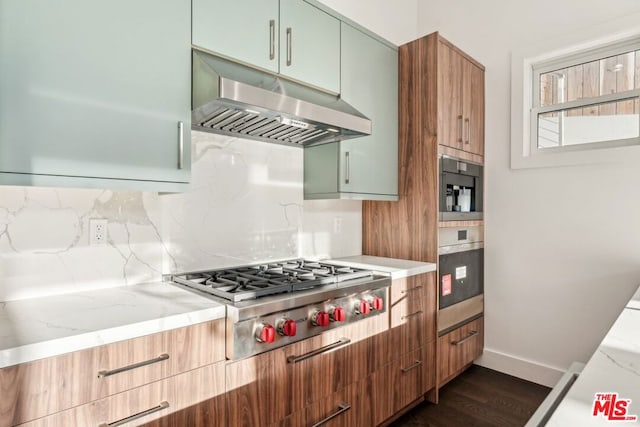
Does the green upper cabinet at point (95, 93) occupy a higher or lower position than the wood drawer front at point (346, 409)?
higher

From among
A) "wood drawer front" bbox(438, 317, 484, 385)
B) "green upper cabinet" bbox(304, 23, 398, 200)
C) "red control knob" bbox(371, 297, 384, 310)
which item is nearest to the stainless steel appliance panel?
"wood drawer front" bbox(438, 317, 484, 385)

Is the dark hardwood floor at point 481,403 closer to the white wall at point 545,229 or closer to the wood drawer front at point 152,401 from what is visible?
the white wall at point 545,229

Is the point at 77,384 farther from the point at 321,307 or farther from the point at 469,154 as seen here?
the point at 469,154

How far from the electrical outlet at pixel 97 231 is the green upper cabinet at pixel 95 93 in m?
0.34

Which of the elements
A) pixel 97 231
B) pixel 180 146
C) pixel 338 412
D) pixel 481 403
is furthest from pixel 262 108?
pixel 481 403

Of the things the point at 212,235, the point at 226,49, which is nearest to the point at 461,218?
the point at 212,235

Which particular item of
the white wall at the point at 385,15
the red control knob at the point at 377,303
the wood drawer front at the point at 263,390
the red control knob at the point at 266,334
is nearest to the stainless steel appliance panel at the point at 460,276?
the red control knob at the point at 377,303

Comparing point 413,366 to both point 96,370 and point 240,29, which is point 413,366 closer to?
point 96,370

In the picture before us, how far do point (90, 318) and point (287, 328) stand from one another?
2.14 ft

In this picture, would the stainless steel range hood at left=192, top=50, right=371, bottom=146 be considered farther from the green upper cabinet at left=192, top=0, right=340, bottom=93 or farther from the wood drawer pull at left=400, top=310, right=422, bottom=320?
the wood drawer pull at left=400, top=310, right=422, bottom=320

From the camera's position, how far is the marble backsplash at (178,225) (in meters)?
1.38

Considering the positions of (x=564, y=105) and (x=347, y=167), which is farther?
(x=564, y=105)

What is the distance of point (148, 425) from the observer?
3.65 feet

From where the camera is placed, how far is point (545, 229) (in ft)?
8.38
